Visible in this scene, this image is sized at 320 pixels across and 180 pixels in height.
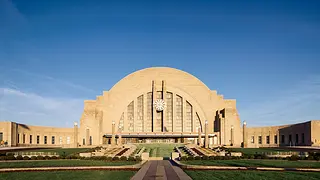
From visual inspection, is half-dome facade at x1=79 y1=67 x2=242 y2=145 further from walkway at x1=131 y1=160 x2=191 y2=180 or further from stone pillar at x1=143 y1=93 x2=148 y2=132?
walkway at x1=131 y1=160 x2=191 y2=180

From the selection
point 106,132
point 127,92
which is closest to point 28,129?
point 106,132

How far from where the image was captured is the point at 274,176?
2078 centimetres

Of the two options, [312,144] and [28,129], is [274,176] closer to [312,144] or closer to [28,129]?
[312,144]

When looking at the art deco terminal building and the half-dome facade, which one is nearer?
the art deco terminal building

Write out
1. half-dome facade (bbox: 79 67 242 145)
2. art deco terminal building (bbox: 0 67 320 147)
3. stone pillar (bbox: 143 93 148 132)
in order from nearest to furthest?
art deco terminal building (bbox: 0 67 320 147)
half-dome facade (bbox: 79 67 242 145)
stone pillar (bbox: 143 93 148 132)

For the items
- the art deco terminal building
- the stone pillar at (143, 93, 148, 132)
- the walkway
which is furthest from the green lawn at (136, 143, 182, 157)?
the walkway

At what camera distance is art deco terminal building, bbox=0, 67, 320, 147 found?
7388 centimetres

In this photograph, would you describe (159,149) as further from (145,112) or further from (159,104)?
(145,112)

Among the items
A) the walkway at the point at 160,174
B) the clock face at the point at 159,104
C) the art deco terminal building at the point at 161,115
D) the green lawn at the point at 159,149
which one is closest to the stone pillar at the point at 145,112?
the art deco terminal building at the point at 161,115

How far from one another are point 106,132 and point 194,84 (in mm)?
19997

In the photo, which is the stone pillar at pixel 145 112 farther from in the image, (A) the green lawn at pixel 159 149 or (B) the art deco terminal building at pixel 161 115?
(A) the green lawn at pixel 159 149

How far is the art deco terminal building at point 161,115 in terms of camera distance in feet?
242

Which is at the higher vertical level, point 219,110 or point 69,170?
point 219,110

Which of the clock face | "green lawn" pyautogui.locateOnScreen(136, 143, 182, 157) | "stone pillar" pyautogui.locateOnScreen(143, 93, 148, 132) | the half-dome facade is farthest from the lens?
"stone pillar" pyautogui.locateOnScreen(143, 93, 148, 132)
